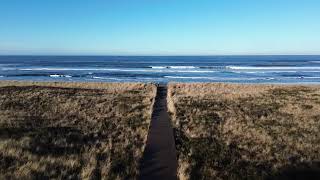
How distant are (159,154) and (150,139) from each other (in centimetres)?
217

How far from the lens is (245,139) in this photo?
556 inches

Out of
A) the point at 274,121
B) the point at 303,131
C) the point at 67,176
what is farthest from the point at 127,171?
the point at 274,121

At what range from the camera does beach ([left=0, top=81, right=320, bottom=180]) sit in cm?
989

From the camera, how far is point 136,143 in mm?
12938

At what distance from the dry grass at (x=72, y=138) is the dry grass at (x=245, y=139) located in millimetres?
1671

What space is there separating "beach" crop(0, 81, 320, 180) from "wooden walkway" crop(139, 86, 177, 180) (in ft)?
0.31

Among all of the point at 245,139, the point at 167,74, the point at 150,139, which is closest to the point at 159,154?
the point at 150,139

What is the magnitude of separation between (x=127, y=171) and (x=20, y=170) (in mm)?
2529

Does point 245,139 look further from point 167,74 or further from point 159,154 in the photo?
point 167,74

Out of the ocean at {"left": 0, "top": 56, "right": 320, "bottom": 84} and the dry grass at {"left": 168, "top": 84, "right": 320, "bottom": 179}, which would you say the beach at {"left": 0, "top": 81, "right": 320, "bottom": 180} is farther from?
the ocean at {"left": 0, "top": 56, "right": 320, "bottom": 84}

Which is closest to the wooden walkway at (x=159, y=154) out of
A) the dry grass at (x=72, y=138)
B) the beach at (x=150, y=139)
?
the beach at (x=150, y=139)

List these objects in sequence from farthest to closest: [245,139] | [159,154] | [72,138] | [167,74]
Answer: [167,74] < [245,139] < [72,138] < [159,154]

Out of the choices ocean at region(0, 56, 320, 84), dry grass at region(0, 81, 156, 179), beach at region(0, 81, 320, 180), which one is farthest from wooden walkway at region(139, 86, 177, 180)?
ocean at region(0, 56, 320, 84)

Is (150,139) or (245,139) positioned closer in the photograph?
(150,139)
